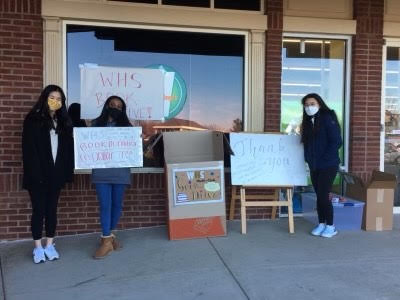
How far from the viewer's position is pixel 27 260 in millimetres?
4992

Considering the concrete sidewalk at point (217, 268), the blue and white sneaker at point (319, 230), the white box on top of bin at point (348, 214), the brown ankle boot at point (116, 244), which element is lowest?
the concrete sidewalk at point (217, 268)

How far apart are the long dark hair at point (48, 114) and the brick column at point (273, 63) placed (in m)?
2.61

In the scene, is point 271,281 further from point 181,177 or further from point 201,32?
point 201,32

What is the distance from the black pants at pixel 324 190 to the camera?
5.64 metres

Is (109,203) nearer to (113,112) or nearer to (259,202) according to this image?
(113,112)

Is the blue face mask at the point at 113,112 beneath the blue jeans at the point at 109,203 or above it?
above

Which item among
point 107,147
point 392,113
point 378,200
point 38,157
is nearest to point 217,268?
point 107,147

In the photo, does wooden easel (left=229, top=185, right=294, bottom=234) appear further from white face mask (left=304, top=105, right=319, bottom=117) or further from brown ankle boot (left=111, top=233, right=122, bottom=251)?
brown ankle boot (left=111, top=233, right=122, bottom=251)

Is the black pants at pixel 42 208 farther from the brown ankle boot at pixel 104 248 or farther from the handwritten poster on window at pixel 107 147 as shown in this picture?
the brown ankle boot at pixel 104 248

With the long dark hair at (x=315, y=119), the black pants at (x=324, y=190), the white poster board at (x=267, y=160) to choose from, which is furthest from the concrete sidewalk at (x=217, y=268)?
the long dark hair at (x=315, y=119)

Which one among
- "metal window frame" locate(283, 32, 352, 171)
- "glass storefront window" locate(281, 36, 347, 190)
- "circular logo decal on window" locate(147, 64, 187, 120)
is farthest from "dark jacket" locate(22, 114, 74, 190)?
"metal window frame" locate(283, 32, 352, 171)

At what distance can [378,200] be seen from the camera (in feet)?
19.7

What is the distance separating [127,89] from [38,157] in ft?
5.52

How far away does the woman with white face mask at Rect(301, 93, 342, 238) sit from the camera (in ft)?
18.3
